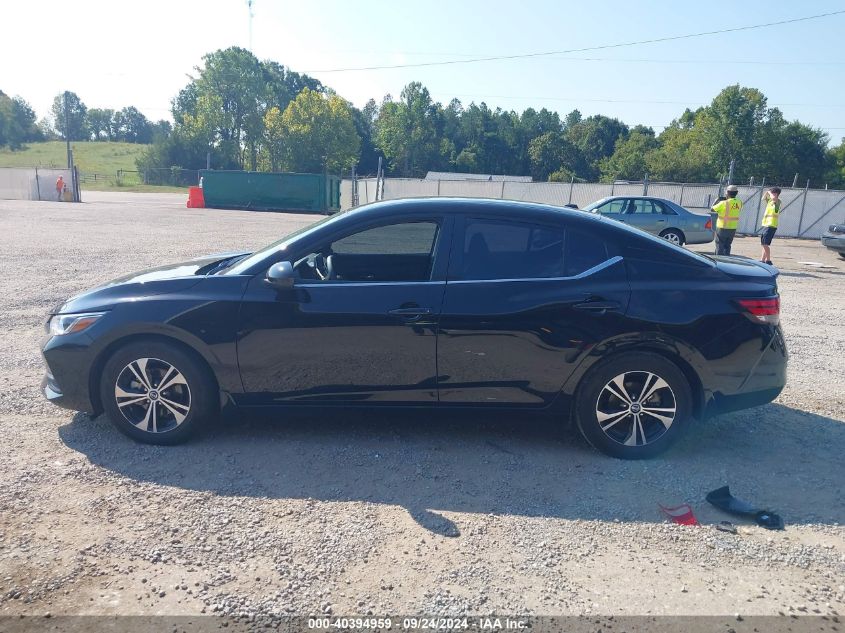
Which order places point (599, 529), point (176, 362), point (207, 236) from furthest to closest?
point (207, 236)
point (176, 362)
point (599, 529)

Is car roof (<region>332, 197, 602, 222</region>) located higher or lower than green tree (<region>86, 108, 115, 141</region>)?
lower

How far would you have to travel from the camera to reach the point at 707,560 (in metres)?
3.11

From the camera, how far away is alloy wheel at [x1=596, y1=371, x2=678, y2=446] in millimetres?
4102

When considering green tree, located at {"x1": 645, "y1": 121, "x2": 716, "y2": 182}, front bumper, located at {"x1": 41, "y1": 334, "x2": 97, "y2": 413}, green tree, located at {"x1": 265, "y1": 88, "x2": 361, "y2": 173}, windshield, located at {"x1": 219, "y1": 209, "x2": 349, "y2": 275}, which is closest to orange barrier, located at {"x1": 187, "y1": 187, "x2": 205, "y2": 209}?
front bumper, located at {"x1": 41, "y1": 334, "x2": 97, "y2": 413}

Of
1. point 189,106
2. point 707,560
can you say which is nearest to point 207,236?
point 707,560

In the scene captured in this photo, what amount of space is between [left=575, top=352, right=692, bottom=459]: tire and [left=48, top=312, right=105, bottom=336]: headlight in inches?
128

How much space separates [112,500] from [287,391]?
3.86ft

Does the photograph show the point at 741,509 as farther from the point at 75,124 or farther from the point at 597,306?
the point at 75,124

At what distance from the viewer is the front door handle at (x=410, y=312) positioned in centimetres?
400

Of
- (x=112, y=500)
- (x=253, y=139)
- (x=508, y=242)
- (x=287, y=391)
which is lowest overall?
(x=112, y=500)

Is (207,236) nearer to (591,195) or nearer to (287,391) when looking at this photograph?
(287,391)

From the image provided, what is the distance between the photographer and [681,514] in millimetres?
3516

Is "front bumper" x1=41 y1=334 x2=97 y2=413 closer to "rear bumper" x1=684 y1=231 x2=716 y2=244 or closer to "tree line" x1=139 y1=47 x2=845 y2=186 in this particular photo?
"rear bumper" x1=684 y1=231 x2=716 y2=244

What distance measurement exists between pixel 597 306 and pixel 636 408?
732 mm
